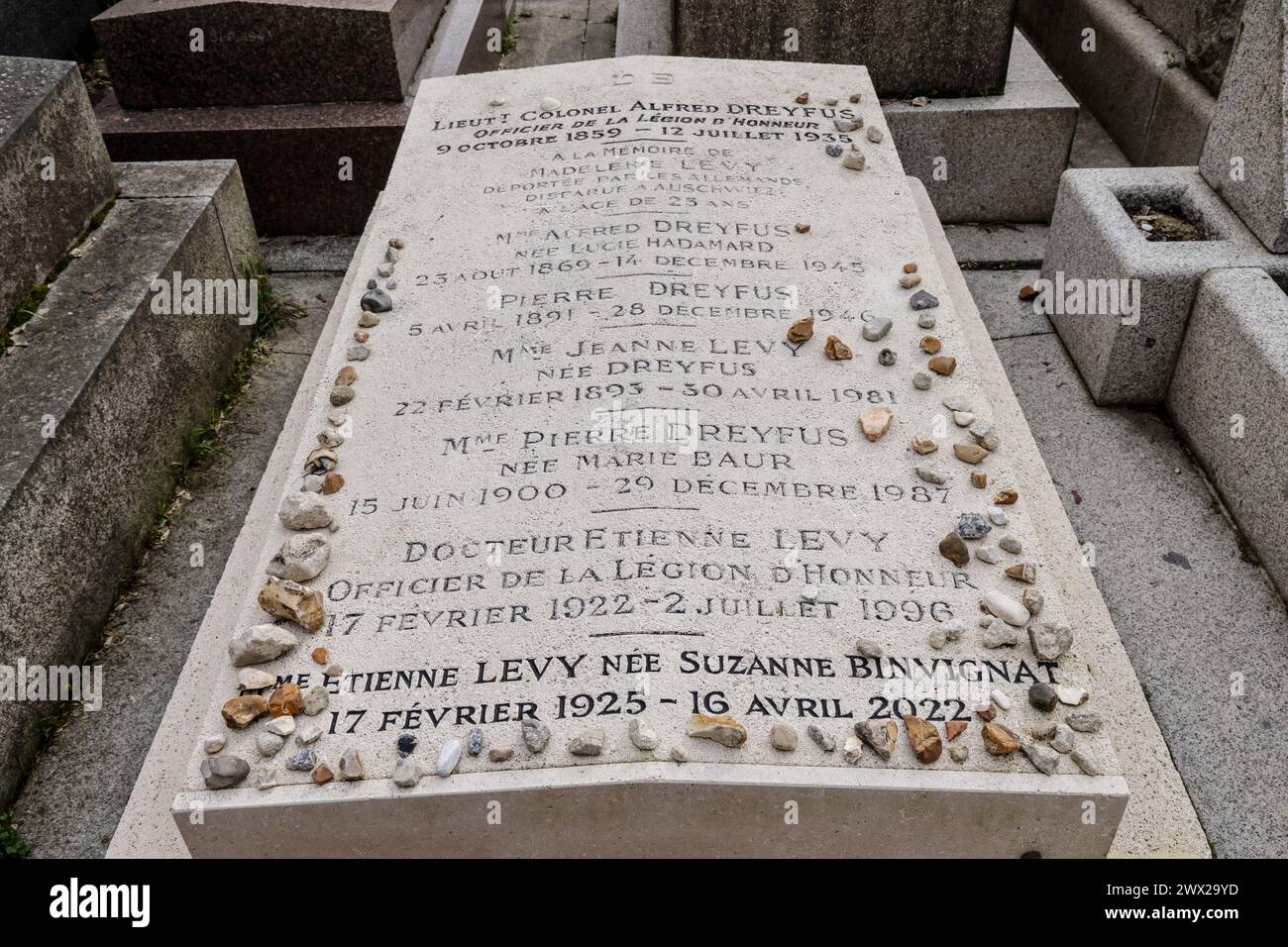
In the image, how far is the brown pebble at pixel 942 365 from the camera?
286 cm

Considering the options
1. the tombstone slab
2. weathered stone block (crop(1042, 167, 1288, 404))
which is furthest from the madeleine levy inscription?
the tombstone slab

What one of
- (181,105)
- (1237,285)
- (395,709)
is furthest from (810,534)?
(181,105)

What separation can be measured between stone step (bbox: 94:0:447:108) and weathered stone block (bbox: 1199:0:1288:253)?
300 cm

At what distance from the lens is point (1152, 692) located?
273 cm

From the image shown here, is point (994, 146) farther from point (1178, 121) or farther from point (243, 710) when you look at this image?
point (243, 710)

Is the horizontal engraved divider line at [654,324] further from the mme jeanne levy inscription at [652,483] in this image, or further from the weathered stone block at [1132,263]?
the weathered stone block at [1132,263]

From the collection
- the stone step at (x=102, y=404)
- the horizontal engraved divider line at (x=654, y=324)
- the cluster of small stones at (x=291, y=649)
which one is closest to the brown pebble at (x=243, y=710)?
the cluster of small stones at (x=291, y=649)

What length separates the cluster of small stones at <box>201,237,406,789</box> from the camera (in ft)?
6.68

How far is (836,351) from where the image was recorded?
2875 millimetres

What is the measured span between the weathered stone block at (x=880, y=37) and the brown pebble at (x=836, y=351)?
7.11ft

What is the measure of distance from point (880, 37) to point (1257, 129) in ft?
5.31

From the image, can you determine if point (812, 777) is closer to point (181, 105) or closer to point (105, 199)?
point (105, 199)

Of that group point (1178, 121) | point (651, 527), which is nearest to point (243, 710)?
point (651, 527)
